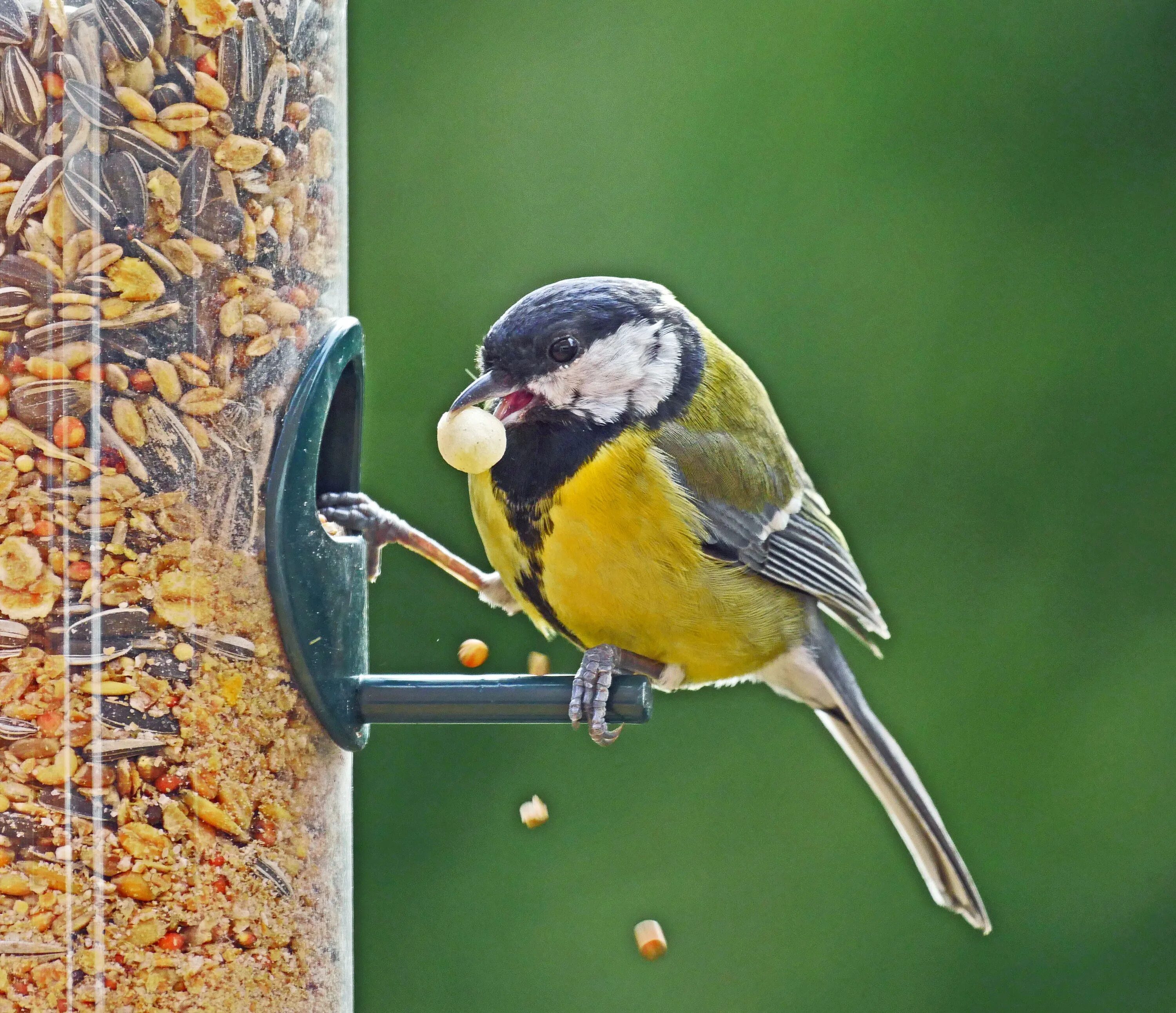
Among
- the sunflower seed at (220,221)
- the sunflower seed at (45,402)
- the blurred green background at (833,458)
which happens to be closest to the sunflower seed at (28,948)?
the sunflower seed at (45,402)

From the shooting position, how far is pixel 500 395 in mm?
1976

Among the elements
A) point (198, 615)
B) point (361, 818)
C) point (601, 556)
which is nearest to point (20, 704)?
point (198, 615)

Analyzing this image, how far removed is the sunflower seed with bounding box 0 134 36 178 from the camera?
58.8 inches

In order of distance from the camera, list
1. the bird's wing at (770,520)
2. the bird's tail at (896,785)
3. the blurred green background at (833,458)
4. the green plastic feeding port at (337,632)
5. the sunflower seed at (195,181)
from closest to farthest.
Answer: the sunflower seed at (195,181), the green plastic feeding port at (337,632), the bird's wing at (770,520), the bird's tail at (896,785), the blurred green background at (833,458)

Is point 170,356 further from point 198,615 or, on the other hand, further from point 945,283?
point 945,283

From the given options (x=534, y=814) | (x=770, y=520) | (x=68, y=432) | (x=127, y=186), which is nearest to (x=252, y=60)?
(x=127, y=186)

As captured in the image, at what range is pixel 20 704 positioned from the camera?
1.51m

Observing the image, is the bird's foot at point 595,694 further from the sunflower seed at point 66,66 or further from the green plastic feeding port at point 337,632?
the sunflower seed at point 66,66

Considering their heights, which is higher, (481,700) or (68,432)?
(68,432)

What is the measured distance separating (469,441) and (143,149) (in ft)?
1.68

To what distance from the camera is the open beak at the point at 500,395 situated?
1.92m

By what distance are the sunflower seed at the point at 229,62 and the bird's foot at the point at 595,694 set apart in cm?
80

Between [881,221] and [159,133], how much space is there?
226 centimetres

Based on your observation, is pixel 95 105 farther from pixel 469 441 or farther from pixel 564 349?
pixel 564 349
